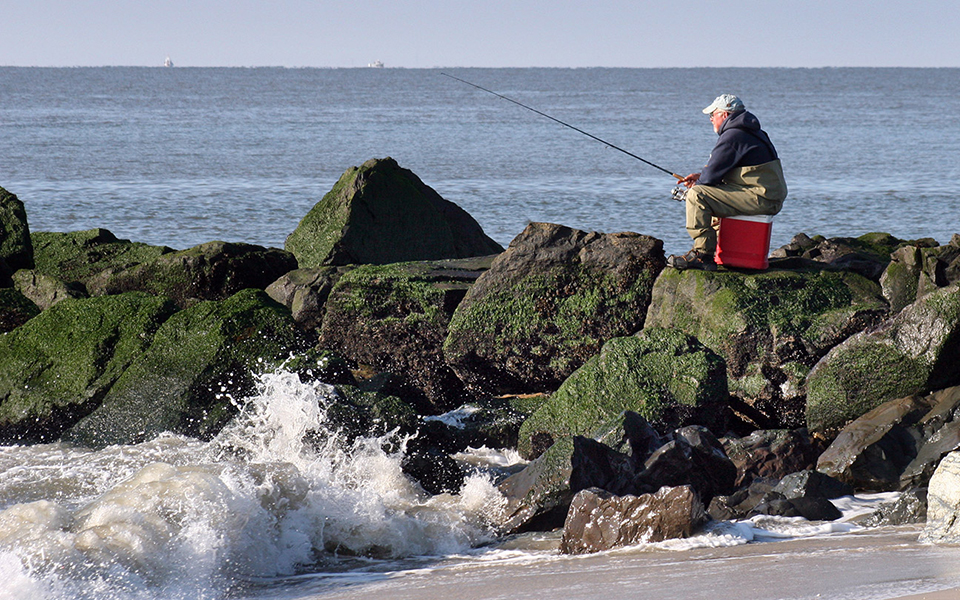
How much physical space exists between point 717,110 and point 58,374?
532cm

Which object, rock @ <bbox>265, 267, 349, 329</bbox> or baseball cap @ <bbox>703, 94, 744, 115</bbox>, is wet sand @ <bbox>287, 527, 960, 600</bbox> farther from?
rock @ <bbox>265, 267, 349, 329</bbox>

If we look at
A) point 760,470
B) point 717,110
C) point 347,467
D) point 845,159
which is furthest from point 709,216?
point 845,159

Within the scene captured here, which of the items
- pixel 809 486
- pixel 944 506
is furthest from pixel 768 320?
pixel 944 506

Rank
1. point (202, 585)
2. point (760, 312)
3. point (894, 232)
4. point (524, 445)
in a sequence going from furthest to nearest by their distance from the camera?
1. point (894, 232)
2. point (760, 312)
3. point (524, 445)
4. point (202, 585)

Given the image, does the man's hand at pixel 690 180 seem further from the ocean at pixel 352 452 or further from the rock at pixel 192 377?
the rock at pixel 192 377

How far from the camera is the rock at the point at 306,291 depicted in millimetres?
9234

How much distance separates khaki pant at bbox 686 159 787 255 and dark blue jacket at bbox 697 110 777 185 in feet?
0.22

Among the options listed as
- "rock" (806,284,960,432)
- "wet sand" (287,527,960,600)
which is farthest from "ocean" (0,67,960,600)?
"rock" (806,284,960,432)

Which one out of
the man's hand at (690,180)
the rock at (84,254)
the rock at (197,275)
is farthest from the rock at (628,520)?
the rock at (84,254)

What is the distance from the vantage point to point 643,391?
673 cm

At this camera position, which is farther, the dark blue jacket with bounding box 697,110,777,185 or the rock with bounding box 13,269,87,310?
the rock with bounding box 13,269,87,310

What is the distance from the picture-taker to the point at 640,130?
135 feet

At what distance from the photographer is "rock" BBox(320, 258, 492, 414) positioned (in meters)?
8.30

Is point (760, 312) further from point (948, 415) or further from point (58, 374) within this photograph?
point (58, 374)
